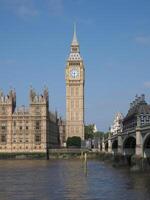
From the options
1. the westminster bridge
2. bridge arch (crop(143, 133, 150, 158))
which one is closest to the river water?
bridge arch (crop(143, 133, 150, 158))

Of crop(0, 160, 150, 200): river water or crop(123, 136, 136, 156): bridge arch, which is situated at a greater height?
crop(123, 136, 136, 156): bridge arch

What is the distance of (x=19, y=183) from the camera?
253 ft

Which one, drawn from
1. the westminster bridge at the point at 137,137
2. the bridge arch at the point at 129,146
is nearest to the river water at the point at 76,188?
the westminster bridge at the point at 137,137

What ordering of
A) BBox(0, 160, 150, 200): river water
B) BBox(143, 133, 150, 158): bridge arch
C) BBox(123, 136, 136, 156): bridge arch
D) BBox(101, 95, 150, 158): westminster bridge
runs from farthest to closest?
BBox(123, 136, 136, 156): bridge arch, BBox(101, 95, 150, 158): westminster bridge, BBox(143, 133, 150, 158): bridge arch, BBox(0, 160, 150, 200): river water

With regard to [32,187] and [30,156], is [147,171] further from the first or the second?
[30,156]

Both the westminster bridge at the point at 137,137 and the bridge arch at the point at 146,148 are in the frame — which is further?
the westminster bridge at the point at 137,137

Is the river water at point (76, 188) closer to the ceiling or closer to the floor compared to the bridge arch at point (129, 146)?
closer to the floor

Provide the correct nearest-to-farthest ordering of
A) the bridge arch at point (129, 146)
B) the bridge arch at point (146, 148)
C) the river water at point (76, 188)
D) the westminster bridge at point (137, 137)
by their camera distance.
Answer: the river water at point (76, 188), the bridge arch at point (146, 148), the westminster bridge at point (137, 137), the bridge arch at point (129, 146)

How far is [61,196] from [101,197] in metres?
4.44

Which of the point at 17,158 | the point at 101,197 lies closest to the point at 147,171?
the point at 101,197

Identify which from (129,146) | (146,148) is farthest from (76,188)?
(129,146)

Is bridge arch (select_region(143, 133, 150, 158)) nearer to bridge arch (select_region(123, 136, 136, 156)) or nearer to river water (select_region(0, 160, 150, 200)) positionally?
river water (select_region(0, 160, 150, 200))

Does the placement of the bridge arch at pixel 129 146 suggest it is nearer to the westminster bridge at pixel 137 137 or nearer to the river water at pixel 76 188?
the westminster bridge at pixel 137 137

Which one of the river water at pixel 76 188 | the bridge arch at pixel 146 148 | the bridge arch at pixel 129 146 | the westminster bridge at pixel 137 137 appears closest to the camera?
the river water at pixel 76 188
